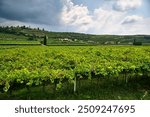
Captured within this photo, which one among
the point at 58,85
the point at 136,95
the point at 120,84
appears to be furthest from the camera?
the point at 120,84

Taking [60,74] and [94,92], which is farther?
[94,92]

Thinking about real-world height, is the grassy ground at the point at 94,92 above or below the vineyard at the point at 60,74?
below

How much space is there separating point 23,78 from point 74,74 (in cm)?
323

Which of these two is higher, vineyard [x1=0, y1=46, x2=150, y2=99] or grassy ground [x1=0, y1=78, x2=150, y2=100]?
vineyard [x1=0, y1=46, x2=150, y2=99]

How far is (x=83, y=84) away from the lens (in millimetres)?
18750

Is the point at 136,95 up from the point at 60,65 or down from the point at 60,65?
down

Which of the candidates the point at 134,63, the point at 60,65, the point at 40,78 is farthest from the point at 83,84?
the point at 40,78

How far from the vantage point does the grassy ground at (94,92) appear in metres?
15.2

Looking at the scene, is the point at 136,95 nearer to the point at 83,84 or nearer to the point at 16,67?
the point at 83,84

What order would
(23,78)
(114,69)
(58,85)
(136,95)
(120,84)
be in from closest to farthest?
(23,78) → (58,85) → (136,95) → (114,69) → (120,84)

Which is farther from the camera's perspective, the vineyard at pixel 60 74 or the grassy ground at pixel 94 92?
the grassy ground at pixel 94 92

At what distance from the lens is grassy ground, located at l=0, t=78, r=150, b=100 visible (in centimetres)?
1516

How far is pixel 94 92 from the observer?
16.3 meters

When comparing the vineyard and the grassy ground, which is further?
the grassy ground
